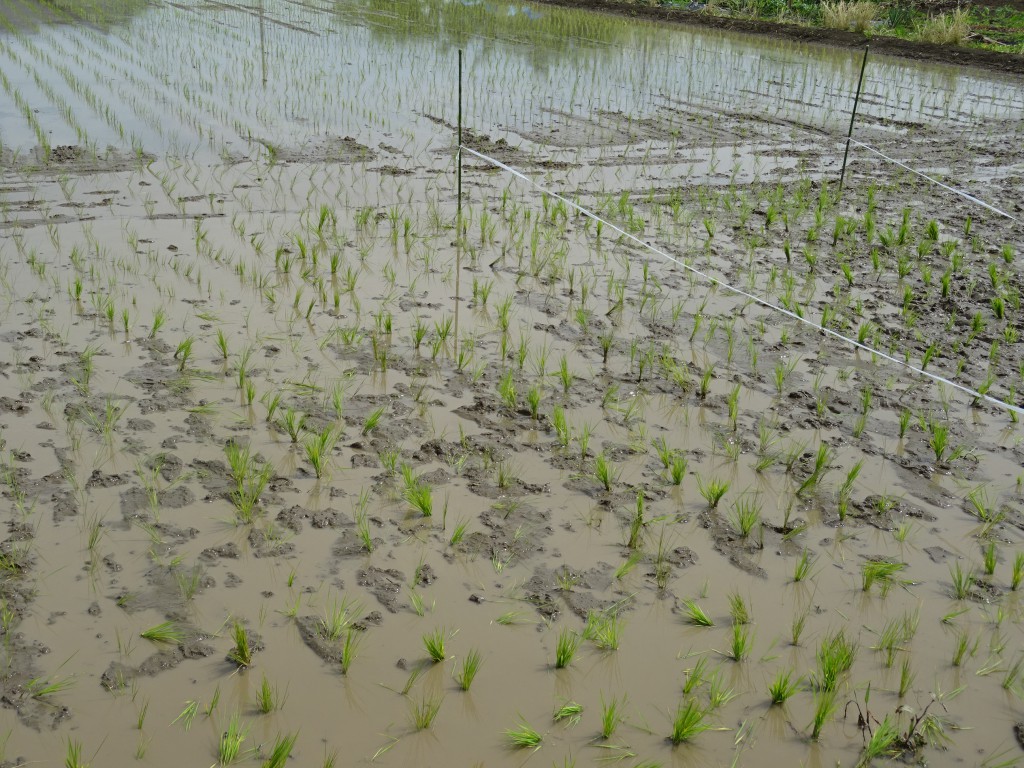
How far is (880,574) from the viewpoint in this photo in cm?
231

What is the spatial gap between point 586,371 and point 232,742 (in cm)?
196

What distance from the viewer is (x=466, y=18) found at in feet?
41.3

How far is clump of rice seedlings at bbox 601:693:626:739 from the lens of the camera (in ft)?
5.94

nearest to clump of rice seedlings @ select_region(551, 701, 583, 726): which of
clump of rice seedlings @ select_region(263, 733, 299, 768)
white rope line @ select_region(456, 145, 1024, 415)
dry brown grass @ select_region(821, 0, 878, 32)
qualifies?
clump of rice seedlings @ select_region(263, 733, 299, 768)

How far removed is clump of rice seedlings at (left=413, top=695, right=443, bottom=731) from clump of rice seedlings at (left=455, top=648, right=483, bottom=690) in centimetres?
6

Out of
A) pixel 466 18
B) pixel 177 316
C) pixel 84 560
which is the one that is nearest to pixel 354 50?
pixel 466 18

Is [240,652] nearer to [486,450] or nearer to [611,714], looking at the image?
[611,714]

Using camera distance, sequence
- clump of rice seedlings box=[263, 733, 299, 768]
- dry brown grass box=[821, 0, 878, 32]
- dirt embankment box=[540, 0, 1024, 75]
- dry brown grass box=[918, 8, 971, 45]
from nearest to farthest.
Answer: clump of rice seedlings box=[263, 733, 299, 768]
dirt embankment box=[540, 0, 1024, 75]
dry brown grass box=[918, 8, 971, 45]
dry brown grass box=[821, 0, 878, 32]

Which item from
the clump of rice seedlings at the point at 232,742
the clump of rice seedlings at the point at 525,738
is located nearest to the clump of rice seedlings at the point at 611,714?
the clump of rice seedlings at the point at 525,738

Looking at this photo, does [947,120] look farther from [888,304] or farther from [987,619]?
[987,619]

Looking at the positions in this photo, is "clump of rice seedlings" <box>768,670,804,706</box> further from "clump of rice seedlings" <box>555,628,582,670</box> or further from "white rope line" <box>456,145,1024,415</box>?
"white rope line" <box>456,145,1024,415</box>

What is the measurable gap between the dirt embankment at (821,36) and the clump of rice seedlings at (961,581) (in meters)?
10.4

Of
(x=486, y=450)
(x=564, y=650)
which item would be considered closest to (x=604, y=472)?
(x=486, y=450)

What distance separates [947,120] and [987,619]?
7.26 meters
